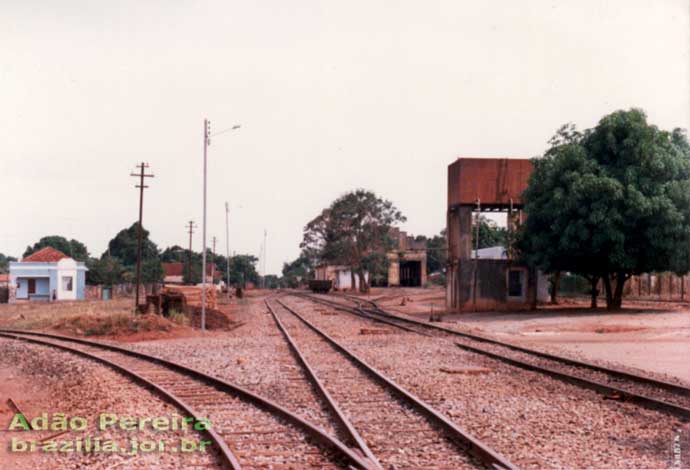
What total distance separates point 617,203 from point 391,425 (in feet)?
79.6

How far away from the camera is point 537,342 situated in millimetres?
23484

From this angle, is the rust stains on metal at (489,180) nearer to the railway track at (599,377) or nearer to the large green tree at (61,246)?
the railway track at (599,377)

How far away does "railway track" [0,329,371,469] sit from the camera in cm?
825

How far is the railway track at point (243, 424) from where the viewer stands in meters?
8.25

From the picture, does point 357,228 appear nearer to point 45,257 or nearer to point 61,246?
point 45,257

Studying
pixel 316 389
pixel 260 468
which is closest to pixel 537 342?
pixel 316 389

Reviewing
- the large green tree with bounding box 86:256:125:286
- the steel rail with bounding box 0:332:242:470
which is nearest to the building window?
the steel rail with bounding box 0:332:242:470

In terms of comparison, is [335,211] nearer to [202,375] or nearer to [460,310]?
[460,310]

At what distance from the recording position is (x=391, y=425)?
10086mm

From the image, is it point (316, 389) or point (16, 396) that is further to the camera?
point (16, 396)

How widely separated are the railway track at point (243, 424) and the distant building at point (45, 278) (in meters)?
58.4

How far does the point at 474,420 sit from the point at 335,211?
76.6m

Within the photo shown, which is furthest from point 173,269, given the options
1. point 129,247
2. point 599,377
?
point 599,377

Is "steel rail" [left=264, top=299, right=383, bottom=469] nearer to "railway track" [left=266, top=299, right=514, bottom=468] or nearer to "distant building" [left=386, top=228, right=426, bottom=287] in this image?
"railway track" [left=266, top=299, right=514, bottom=468]
